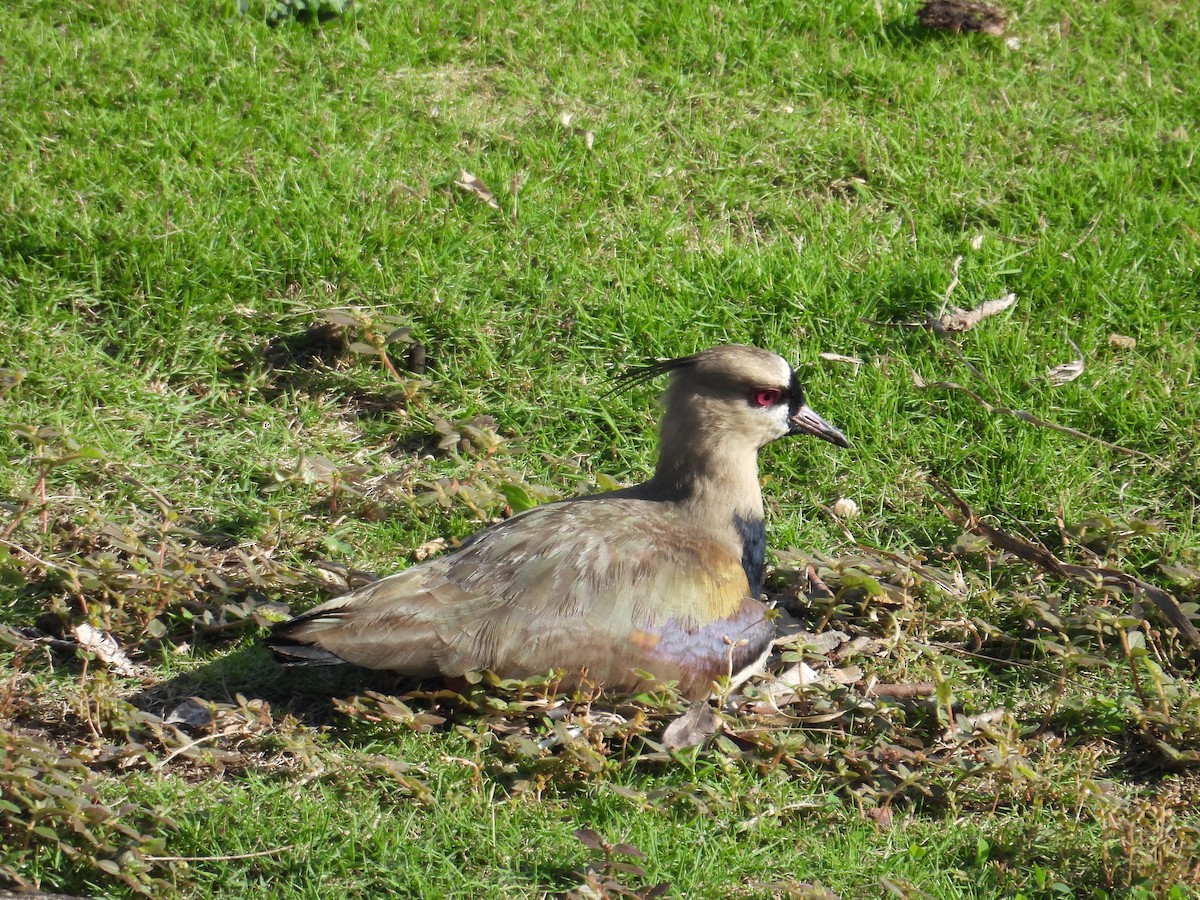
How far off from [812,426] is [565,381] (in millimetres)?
1086

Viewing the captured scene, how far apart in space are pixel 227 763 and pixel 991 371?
10.8 feet

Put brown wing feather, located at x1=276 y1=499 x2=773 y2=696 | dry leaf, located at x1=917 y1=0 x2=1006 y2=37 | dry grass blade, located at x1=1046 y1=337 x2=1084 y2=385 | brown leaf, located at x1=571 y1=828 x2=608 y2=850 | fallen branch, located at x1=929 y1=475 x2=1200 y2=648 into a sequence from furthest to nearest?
dry leaf, located at x1=917 y1=0 x2=1006 y2=37, dry grass blade, located at x1=1046 y1=337 x2=1084 y2=385, fallen branch, located at x1=929 y1=475 x2=1200 y2=648, brown wing feather, located at x1=276 y1=499 x2=773 y2=696, brown leaf, located at x1=571 y1=828 x2=608 y2=850

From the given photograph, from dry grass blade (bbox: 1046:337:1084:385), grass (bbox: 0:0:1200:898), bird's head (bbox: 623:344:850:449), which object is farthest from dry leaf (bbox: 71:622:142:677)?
dry grass blade (bbox: 1046:337:1084:385)

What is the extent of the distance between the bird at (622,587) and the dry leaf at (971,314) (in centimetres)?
126

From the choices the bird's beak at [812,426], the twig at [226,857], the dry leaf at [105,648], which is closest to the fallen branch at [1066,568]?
the bird's beak at [812,426]

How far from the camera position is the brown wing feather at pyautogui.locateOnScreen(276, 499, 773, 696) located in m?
3.96

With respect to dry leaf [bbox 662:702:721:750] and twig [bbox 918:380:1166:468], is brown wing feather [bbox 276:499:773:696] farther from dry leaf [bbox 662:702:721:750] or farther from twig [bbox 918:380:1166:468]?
twig [bbox 918:380:1166:468]

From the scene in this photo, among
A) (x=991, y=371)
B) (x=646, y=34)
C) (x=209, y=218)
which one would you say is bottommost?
(x=991, y=371)

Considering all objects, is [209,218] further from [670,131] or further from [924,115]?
[924,115]

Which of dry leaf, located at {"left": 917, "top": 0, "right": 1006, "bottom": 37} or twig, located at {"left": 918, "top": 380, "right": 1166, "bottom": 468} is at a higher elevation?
dry leaf, located at {"left": 917, "top": 0, "right": 1006, "bottom": 37}

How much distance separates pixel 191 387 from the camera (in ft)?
17.8

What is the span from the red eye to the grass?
58 cm

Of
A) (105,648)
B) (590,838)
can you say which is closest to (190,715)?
(105,648)

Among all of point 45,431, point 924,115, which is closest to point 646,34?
point 924,115
